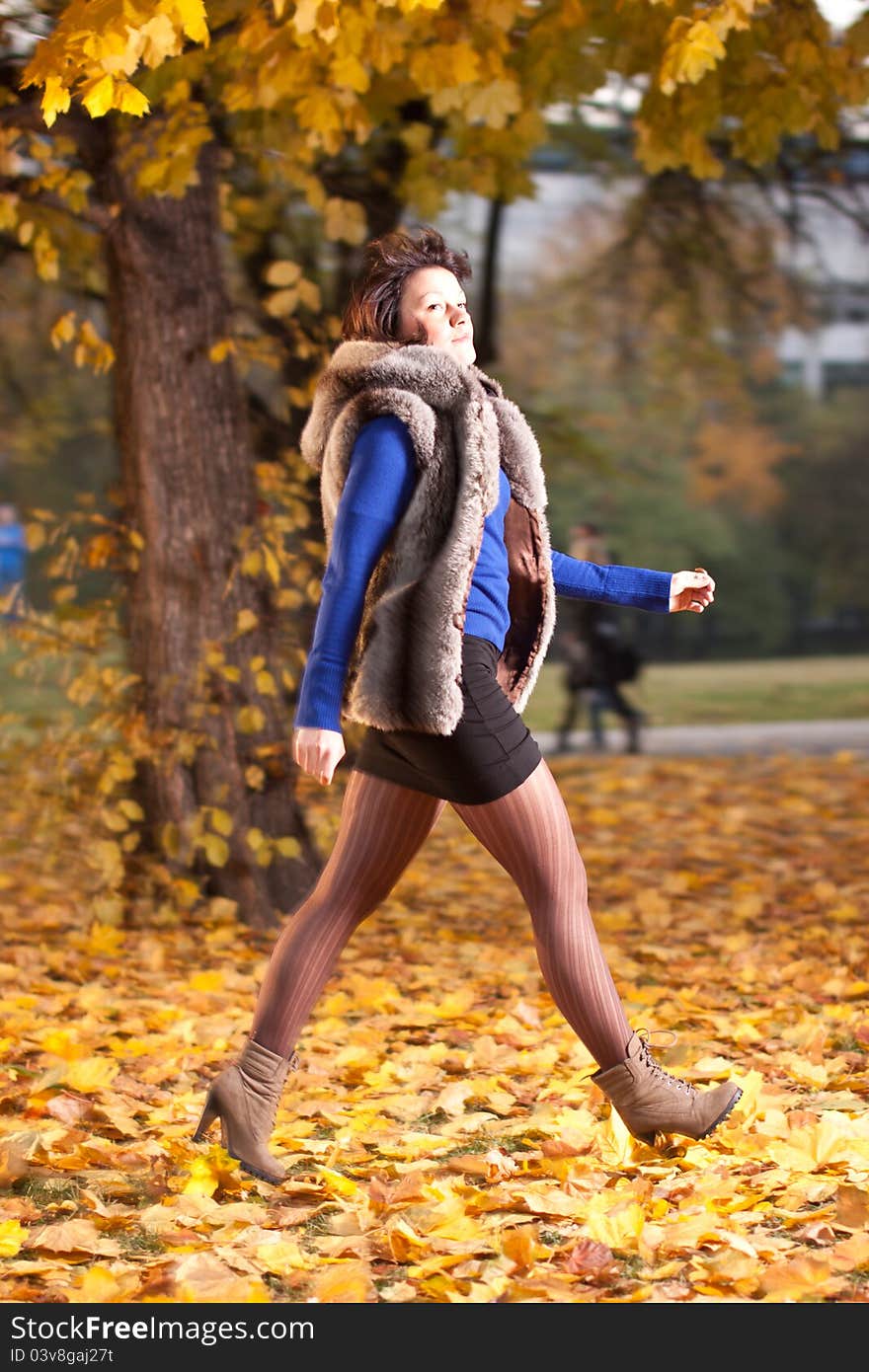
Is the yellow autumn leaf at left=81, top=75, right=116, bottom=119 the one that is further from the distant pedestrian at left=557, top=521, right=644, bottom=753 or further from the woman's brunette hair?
the distant pedestrian at left=557, top=521, right=644, bottom=753

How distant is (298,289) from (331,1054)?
309cm

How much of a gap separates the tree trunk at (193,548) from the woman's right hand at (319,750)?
126 inches

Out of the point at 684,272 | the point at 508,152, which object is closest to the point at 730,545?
the point at 684,272

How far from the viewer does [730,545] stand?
88.2 ft

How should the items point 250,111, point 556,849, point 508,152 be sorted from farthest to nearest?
point 508,152 < point 250,111 < point 556,849

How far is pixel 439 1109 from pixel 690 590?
4.75 feet

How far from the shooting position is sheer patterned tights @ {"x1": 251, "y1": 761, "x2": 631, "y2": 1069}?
3191 millimetres

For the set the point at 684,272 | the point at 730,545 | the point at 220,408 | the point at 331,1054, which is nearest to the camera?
the point at 331,1054

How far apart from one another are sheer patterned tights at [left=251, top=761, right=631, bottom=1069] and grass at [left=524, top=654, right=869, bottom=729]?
14454mm

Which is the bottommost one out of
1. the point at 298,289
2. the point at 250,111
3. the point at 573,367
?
the point at 298,289

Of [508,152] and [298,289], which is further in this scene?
[508,152]

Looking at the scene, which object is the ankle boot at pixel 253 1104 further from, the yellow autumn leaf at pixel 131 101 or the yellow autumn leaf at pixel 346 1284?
the yellow autumn leaf at pixel 131 101

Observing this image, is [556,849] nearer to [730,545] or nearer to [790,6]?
[790,6]

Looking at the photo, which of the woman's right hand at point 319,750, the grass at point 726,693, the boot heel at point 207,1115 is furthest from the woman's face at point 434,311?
the grass at point 726,693
